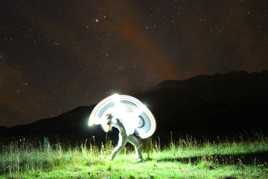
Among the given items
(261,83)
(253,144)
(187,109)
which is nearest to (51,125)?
(187,109)

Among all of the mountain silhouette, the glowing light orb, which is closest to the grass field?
the glowing light orb

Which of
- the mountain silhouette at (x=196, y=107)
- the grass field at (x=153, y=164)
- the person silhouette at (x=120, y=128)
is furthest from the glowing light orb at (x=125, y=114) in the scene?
the mountain silhouette at (x=196, y=107)

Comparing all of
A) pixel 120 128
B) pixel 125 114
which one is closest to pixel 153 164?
pixel 120 128

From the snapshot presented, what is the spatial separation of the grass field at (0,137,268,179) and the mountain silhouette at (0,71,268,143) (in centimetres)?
6364

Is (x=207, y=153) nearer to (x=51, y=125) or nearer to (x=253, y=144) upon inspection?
(x=253, y=144)

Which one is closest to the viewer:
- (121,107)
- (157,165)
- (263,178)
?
(263,178)

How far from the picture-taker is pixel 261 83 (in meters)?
136

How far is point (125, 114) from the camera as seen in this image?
17609 mm

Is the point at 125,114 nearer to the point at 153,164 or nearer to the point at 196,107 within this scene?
the point at 153,164

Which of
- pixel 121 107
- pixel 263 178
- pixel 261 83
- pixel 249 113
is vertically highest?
pixel 261 83

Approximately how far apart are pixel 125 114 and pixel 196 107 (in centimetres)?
10060

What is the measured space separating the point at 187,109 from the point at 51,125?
37.8m

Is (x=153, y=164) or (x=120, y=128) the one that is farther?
(x=120, y=128)

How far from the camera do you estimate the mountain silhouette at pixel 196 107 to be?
9475 centimetres
